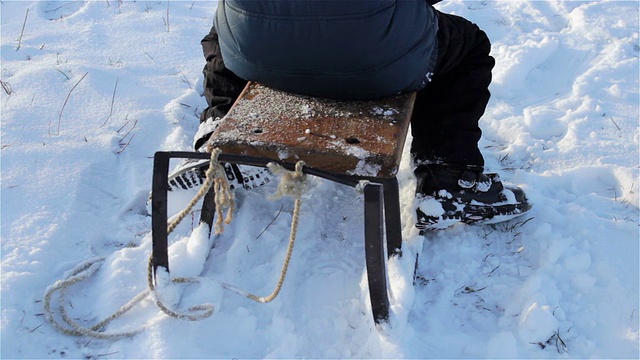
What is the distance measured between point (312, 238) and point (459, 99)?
0.71 metres

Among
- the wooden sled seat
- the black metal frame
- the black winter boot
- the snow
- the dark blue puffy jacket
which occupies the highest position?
the dark blue puffy jacket

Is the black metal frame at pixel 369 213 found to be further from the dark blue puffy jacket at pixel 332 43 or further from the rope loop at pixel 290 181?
the dark blue puffy jacket at pixel 332 43

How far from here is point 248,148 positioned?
60.7 inches

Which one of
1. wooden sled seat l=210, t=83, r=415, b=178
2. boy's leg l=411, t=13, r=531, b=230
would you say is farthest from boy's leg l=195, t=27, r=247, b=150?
boy's leg l=411, t=13, r=531, b=230

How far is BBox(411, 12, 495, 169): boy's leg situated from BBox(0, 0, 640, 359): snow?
0.87 ft

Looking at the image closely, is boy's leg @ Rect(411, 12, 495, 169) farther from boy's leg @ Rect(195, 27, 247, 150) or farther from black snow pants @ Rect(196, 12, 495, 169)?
boy's leg @ Rect(195, 27, 247, 150)

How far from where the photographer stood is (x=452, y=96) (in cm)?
196

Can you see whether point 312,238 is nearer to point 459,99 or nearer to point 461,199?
point 461,199

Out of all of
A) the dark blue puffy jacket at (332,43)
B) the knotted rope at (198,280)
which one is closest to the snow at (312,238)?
the knotted rope at (198,280)

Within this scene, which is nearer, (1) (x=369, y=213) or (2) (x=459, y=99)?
(1) (x=369, y=213)

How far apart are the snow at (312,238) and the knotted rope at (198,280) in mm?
33

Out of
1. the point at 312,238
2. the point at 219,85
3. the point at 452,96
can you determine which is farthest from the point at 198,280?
the point at 452,96

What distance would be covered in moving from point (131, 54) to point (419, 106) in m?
1.77

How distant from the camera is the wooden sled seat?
1.51m
